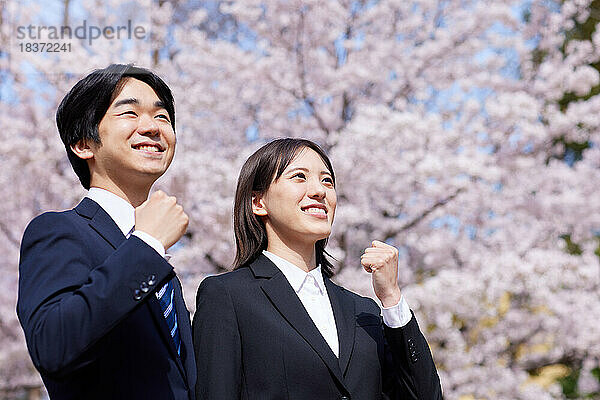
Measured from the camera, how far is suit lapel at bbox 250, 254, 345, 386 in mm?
2143

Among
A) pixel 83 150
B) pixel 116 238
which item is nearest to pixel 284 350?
pixel 116 238

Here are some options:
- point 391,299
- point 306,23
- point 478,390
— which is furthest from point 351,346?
point 306,23

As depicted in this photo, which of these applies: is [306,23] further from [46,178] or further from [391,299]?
[391,299]

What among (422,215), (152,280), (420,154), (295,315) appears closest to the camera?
(152,280)

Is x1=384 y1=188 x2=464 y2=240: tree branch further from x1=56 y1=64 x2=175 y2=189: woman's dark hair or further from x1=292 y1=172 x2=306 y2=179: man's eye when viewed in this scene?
x1=56 y1=64 x2=175 y2=189: woman's dark hair

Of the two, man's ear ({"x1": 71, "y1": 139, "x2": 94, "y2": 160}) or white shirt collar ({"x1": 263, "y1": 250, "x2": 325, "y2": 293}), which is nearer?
man's ear ({"x1": 71, "y1": 139, "x2": 94, "y2": 160})

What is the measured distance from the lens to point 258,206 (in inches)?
98.4

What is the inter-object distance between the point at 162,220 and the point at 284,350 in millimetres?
666

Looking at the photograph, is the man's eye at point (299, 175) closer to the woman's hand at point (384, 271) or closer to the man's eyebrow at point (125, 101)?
the woman's hand at point (384, 271)

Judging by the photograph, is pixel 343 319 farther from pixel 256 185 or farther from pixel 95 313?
pixel 95 313

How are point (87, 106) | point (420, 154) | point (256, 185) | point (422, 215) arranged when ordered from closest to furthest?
point (87, 106), point (256, 185), point (420, 154), point (422, 215)

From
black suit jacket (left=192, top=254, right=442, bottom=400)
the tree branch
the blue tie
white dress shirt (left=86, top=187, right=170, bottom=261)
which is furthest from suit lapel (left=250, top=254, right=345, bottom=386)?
the tree branch

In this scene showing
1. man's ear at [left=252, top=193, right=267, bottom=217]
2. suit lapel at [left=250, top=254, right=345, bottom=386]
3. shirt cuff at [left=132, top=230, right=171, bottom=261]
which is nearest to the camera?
shirt cuff at [left=132, top=230, right=171, bottom=261]

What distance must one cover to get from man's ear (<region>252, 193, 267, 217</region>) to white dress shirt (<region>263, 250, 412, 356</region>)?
141 millimetres
